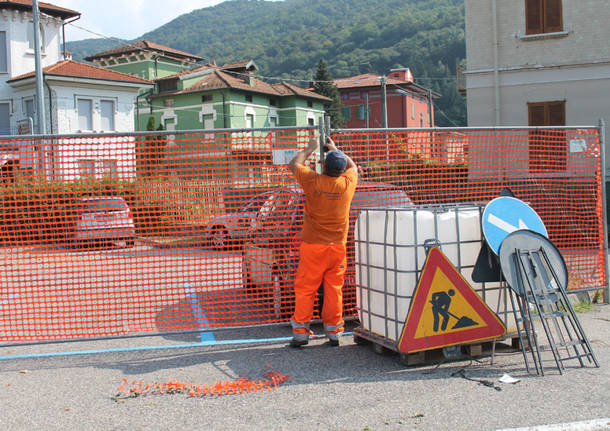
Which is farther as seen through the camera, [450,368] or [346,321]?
[346,321]

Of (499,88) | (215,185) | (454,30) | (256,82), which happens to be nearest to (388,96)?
(256,82)

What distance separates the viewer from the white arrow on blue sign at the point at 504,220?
557 cm

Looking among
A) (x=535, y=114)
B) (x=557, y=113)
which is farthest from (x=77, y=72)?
(x=557, y=113)

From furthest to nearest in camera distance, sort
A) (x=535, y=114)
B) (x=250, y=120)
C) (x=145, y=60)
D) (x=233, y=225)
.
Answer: (x=145, y=60), (x=250, y=120), (x=535, y=114), (x=233, y=225)

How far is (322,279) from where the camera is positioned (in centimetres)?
603

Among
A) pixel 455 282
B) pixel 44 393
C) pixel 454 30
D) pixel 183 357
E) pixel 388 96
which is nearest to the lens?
pixel 44 393

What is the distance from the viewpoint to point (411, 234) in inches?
217

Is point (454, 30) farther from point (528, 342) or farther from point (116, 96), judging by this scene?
point (528, 342)

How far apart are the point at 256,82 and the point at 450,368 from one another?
56.7m

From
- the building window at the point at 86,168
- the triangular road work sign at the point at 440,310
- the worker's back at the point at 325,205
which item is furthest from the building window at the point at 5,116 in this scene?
the triangular road work sign at the point at 440,310

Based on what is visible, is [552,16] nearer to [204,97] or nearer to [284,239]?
[284,239]

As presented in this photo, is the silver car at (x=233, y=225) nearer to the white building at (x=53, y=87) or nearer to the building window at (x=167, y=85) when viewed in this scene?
the white building at (x=53, y=87)

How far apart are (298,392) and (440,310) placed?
1494 millimetres

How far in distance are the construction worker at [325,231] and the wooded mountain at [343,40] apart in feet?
281
